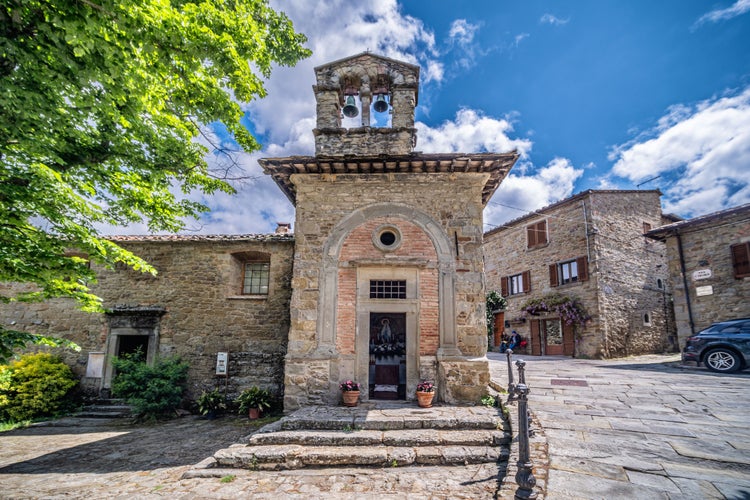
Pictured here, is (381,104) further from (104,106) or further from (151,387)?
(151,387)

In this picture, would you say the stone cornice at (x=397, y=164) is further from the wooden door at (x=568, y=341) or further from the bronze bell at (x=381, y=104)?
the wooden door at (x=568, y=341)

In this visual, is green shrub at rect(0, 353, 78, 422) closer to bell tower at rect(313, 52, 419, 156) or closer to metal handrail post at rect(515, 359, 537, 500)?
bell tower at rect(313, 52, 419, 156)

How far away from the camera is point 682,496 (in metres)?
3.86

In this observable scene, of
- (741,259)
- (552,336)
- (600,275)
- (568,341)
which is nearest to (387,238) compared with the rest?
(600,275)

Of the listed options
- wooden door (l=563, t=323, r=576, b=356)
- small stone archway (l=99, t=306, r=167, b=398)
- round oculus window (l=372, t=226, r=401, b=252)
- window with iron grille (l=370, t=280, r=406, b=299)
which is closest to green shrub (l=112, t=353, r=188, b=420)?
small stone archway (l=99, t=306, r=167, b=398)

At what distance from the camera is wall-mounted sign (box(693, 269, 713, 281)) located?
43.8ft

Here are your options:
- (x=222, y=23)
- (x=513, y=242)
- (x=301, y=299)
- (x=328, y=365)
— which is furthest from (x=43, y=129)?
(x=513, y=242)

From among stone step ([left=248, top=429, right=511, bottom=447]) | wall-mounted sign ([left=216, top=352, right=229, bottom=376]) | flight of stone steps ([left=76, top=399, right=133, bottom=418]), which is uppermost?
wall-mounted sign ([left=216, top=352, right=229, bottom=376])

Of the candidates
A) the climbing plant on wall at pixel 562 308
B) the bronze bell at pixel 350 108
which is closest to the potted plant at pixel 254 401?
the bronze bell at pixel 350 108

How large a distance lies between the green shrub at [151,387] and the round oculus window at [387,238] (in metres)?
6.59

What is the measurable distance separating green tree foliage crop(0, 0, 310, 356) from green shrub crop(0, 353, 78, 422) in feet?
19.0

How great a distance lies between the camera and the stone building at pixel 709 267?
12.6 meters

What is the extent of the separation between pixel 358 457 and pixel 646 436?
4442mm

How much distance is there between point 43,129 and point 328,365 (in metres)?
6.39
